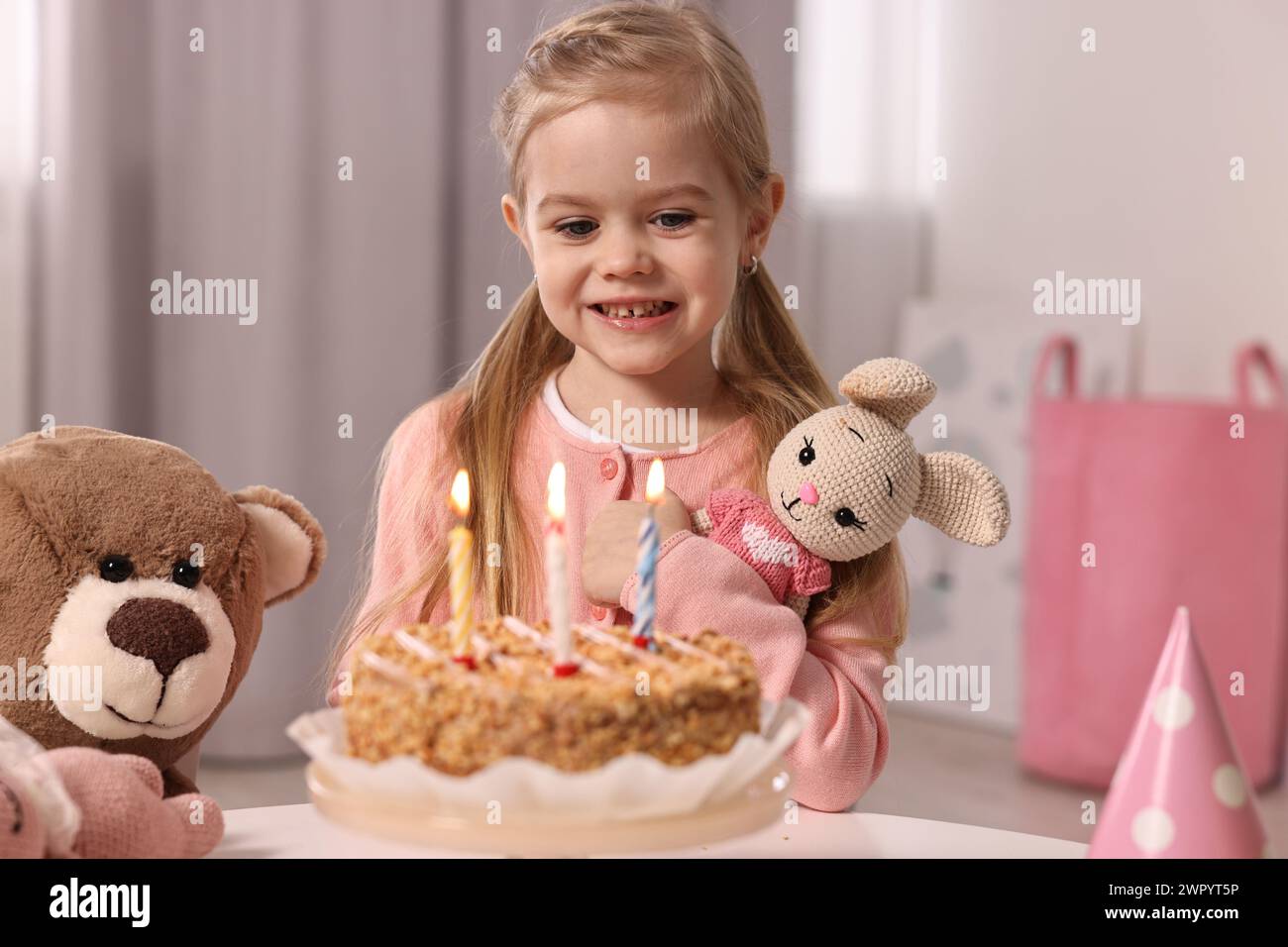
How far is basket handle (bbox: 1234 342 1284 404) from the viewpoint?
7.63 ft

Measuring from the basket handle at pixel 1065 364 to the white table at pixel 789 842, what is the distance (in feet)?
5.53

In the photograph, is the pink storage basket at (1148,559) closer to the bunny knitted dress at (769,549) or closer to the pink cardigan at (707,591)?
the pink cardigan at (707,591)

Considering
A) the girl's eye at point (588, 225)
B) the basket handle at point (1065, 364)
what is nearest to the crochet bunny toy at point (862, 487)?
the girl's eye at point (588, 225)

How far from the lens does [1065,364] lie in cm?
249

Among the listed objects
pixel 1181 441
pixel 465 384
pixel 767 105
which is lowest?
pixel 1181 441

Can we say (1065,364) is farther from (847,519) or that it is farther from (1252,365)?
Result: (847,519)

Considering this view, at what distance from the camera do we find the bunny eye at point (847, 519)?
939mm

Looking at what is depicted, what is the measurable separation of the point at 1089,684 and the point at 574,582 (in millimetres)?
1540

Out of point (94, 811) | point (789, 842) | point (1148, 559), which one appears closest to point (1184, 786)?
point (789, 842)

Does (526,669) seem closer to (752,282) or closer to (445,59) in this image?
(752,282)

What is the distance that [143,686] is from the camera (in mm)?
879

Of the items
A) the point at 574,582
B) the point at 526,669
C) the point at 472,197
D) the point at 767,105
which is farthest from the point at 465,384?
the point at 767,105

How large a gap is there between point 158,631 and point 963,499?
0.58 metres

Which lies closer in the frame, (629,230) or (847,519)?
(847,519)
